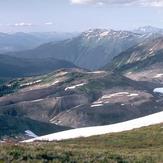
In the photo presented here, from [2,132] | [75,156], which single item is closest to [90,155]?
[75,156]

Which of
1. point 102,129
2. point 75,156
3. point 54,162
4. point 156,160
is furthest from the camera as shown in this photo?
point 102,129

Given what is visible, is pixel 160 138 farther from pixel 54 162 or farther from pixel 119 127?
pixel 119 127

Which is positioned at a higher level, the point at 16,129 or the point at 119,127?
the point at 119,127

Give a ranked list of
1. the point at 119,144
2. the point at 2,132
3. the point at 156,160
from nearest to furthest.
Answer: the point at 156,160, the point at 119,144, the point at 2,132

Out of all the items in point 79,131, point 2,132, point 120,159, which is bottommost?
point 2,132

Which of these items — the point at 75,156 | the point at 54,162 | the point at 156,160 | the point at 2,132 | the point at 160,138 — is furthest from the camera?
the point at 2,132

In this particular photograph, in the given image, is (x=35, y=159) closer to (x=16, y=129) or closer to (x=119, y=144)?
(x=119, y=144)

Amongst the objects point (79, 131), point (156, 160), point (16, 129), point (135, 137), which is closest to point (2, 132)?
point (16, 129)

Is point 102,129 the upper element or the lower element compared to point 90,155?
lower

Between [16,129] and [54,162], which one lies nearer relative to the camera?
[54,162]
